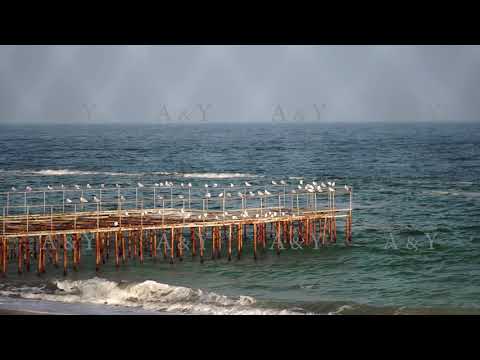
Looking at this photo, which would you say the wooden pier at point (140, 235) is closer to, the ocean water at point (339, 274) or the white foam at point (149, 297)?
the ocean water at point (339, 274)

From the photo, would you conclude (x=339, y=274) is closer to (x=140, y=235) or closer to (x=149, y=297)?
(x=140, y=235)

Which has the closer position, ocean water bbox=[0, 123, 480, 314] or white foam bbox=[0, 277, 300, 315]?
white foam bbox=[0, 277, 300, 315]

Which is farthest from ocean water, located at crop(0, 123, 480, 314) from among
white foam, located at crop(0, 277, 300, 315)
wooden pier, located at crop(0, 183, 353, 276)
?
wooden pier, located at crop(0, 183, 353, 276)

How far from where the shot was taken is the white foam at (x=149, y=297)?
119ft

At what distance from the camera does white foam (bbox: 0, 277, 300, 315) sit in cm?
3616

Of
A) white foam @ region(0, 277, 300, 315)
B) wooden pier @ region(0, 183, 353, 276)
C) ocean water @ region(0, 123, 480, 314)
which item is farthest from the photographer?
wooden pier @ region(0, 183, 353, 276)

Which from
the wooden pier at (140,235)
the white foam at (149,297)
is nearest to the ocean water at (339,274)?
the white foam at (149,297)

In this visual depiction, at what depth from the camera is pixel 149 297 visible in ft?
126

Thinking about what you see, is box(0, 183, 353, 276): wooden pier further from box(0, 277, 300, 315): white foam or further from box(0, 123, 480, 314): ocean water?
box(0, 277, 300, 315): white foam

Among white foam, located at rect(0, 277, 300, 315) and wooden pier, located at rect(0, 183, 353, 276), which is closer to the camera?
white foam, located at rect(0, 277, 300, 315)

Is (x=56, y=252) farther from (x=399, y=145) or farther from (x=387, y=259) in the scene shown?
(x=399, y=145)

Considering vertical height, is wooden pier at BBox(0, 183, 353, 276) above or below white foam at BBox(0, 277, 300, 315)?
above

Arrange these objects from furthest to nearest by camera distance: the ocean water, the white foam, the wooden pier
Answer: the wooden pier < the ocean water < the white foam

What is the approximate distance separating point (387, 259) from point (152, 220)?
43.5 ft
